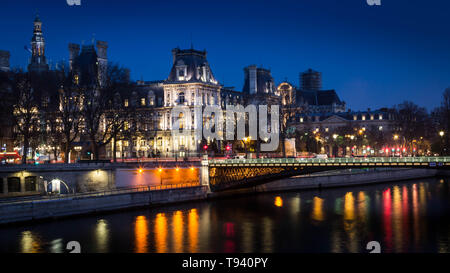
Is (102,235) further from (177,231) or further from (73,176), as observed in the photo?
(73,176)

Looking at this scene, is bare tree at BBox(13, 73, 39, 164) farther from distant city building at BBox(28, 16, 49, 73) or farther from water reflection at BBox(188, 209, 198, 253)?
distant city building at BBox(28, 16, 49, 73)

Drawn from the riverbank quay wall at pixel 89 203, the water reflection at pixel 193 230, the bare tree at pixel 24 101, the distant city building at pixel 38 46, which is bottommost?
the water reflection at pixel 193 230

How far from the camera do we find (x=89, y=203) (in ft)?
191


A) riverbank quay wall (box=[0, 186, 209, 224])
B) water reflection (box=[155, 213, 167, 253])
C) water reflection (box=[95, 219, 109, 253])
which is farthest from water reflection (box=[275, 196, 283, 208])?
water reflection (box=[95, 219, 109, 253])

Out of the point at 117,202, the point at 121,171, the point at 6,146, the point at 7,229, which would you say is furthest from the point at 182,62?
the point at 7,229

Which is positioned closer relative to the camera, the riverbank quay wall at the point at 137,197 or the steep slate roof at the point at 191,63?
the riverbank quay wall at the point at 137,197

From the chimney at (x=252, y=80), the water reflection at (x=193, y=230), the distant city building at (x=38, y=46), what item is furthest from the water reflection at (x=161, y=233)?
the distant city building at (x=38, y=46)

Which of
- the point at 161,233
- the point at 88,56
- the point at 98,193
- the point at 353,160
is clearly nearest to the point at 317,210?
the point at 353,160

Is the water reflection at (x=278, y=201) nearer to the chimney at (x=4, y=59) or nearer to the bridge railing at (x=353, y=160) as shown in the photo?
the bridge railing at (x=353, y=160)

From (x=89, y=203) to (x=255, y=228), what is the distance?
603 inches

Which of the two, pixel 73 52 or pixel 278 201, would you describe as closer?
pixel 278 201

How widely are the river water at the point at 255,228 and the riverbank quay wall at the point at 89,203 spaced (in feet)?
3.00

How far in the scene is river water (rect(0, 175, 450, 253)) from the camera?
4709 cm

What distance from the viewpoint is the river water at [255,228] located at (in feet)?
155
